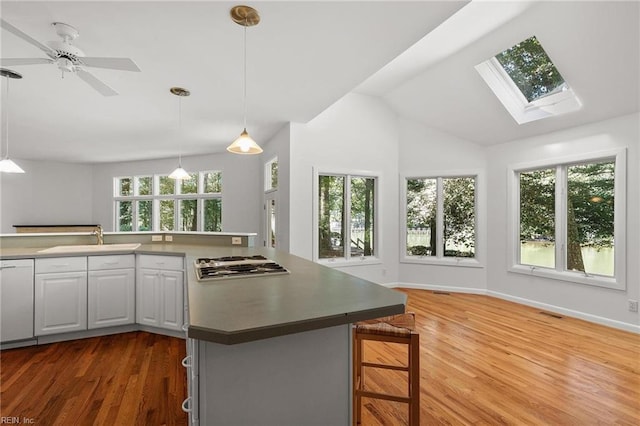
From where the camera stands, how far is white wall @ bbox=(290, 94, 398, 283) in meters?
4.56

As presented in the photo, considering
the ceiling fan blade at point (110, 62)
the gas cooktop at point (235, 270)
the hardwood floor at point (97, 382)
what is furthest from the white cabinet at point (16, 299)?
the gas cooktop at point (235, 270)

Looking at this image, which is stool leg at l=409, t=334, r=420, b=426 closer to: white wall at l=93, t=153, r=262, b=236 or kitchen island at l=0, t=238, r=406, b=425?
kitchen island at l=0, t=238, r=406, b=425

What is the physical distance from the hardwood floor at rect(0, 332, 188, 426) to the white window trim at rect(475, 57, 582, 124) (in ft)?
15.6

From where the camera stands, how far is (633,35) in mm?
2787

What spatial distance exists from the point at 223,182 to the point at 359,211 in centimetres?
328

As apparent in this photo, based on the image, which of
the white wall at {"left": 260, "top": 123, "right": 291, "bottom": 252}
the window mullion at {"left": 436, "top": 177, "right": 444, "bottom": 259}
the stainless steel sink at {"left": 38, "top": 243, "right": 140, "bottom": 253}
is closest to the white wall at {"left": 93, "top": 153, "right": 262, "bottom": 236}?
the white wall at {"left": 260, "top": 123, "right": 291, "bottom": 252}

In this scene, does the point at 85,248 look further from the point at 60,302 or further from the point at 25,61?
the point at 25,61

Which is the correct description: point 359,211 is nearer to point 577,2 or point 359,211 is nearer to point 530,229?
point 530,229

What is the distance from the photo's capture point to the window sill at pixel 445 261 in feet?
16.7

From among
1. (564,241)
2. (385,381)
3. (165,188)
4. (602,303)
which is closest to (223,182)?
(165,188)

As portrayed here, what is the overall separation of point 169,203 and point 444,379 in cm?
712

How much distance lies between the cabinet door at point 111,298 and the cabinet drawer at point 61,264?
0.12 meters

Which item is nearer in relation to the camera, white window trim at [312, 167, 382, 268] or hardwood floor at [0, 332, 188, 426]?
hardwood floor at [0, 332, 188, 426]

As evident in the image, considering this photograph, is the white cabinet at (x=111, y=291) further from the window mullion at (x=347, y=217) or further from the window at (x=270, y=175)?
the window mullion at (x=347, y=217)
